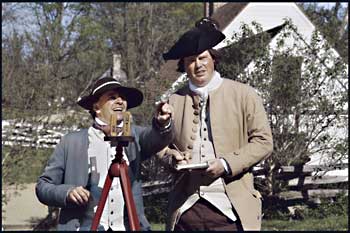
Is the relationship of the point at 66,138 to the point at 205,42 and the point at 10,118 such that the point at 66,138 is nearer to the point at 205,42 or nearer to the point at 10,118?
the point at 205,42

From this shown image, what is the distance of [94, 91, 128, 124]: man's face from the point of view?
347cm

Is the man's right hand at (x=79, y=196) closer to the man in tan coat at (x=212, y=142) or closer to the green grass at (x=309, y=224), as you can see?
the man in tan coat at (x=212, y=142)

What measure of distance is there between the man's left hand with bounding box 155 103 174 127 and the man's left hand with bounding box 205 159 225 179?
32cm

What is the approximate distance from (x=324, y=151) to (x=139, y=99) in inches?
251

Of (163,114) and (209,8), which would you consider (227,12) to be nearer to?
(209,8)

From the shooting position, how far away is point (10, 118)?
10609mm

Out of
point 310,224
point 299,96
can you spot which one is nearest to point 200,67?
point 299,96

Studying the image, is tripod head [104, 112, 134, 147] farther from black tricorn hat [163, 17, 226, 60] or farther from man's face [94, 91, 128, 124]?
black tricorn hat [163, 17, 226, 60]

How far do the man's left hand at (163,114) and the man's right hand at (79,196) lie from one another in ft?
1.50

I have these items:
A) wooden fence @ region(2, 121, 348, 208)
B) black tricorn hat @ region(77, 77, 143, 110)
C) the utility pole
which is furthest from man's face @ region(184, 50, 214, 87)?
the utility pole

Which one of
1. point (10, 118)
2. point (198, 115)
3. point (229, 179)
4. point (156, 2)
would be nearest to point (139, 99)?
point (198, 115)

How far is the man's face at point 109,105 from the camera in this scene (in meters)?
3.47

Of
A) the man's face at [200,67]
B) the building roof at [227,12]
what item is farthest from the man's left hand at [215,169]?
the building roof at [227,12]

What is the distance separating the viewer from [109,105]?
11.4 feet
